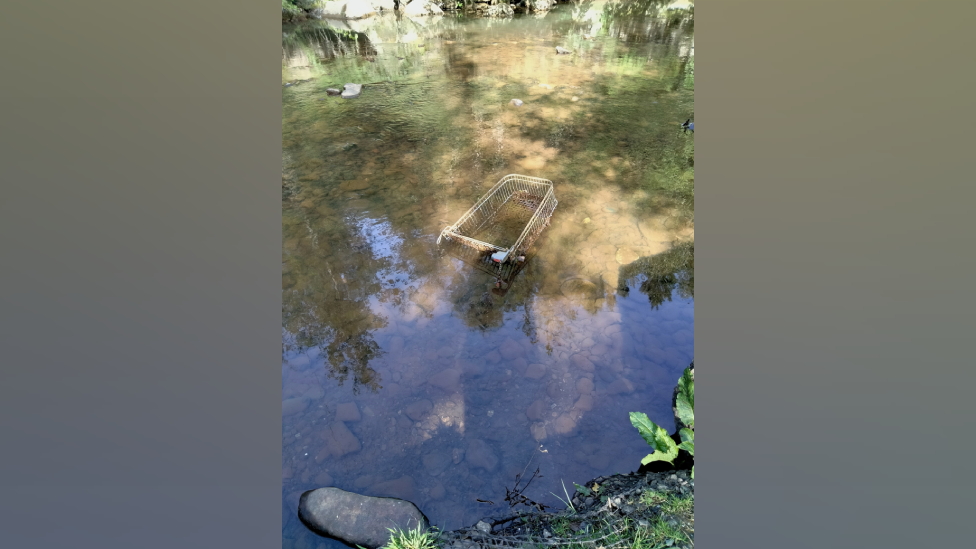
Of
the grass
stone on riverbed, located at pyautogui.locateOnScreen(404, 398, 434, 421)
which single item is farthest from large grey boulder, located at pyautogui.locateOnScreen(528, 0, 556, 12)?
the grass

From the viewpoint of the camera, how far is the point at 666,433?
18.8 ft

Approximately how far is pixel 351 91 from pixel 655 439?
47.2ft

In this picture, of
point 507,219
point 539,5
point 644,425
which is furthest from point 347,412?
point 539,5

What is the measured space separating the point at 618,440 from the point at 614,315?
220 centimetres

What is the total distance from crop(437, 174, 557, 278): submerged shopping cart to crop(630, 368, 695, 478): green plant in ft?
11.7

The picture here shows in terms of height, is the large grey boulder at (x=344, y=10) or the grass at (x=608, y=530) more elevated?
the large grey boulder at (x=344, y=10)

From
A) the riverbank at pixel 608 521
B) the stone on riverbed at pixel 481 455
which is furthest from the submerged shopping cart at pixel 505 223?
the riverbank at pixel 608 521

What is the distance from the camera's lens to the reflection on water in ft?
19.8

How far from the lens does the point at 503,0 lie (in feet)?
85.6

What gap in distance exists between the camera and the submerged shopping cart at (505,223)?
8.72 metres

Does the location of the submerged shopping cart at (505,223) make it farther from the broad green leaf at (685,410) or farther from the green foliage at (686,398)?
the broad green leaf at (685,410)

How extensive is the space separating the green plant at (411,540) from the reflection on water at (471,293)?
458mm

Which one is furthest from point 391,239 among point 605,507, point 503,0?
point 503,0

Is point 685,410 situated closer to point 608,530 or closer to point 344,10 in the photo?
point 608,530
